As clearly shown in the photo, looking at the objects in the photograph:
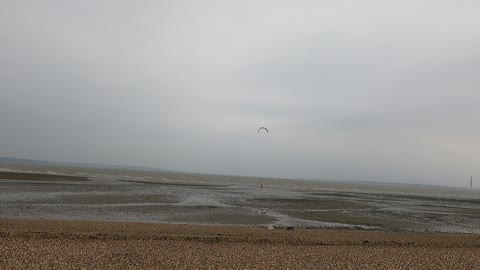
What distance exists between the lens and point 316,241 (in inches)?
592

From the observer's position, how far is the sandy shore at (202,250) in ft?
33.0

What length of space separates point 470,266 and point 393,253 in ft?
7.86

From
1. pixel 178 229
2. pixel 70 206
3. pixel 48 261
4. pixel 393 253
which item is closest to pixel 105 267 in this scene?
pixel 48 261

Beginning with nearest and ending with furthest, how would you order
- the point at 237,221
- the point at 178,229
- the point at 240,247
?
the point at 240,247, the point at 178,229, the point at 237,221

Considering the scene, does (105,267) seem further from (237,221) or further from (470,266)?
(237,221)

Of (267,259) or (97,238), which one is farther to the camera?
(97,238)

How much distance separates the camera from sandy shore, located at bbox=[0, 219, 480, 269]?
10049mm

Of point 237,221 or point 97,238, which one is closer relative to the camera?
point 97,238

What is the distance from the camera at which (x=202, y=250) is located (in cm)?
1202

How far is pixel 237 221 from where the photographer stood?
2266 cm

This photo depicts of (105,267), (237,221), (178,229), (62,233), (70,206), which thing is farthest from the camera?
(70,206)

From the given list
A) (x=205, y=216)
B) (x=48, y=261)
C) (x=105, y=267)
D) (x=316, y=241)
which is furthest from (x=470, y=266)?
(x=205, y=216)

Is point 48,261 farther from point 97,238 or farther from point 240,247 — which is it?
point 240,247

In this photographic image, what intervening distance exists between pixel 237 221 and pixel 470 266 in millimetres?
13548
